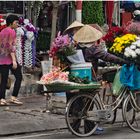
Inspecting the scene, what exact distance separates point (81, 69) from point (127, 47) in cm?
84

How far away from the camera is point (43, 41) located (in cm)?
1378

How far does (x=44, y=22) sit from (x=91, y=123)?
6404mm

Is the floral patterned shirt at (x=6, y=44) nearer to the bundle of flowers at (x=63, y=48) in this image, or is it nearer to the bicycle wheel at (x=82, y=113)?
the bundle of flowers at (x=63, y=48)

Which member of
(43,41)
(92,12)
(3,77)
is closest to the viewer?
(3,77)

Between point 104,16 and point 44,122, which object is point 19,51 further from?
point 104,16

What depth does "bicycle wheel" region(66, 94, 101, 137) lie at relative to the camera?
8.14 m

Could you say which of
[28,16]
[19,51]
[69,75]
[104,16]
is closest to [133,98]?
[69,75]

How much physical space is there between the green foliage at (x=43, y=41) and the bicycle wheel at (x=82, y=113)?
5.61m

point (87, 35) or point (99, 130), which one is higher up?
point (87, 35)

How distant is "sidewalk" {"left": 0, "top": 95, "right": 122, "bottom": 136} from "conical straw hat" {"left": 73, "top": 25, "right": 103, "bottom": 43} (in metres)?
1.69

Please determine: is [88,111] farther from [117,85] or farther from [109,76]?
[109,76]

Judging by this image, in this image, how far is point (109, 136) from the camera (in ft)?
27.3

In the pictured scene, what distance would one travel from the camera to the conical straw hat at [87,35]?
8.42 metres

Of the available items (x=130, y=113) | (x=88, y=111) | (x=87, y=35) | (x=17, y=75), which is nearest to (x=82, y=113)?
(x=88, y=111)
